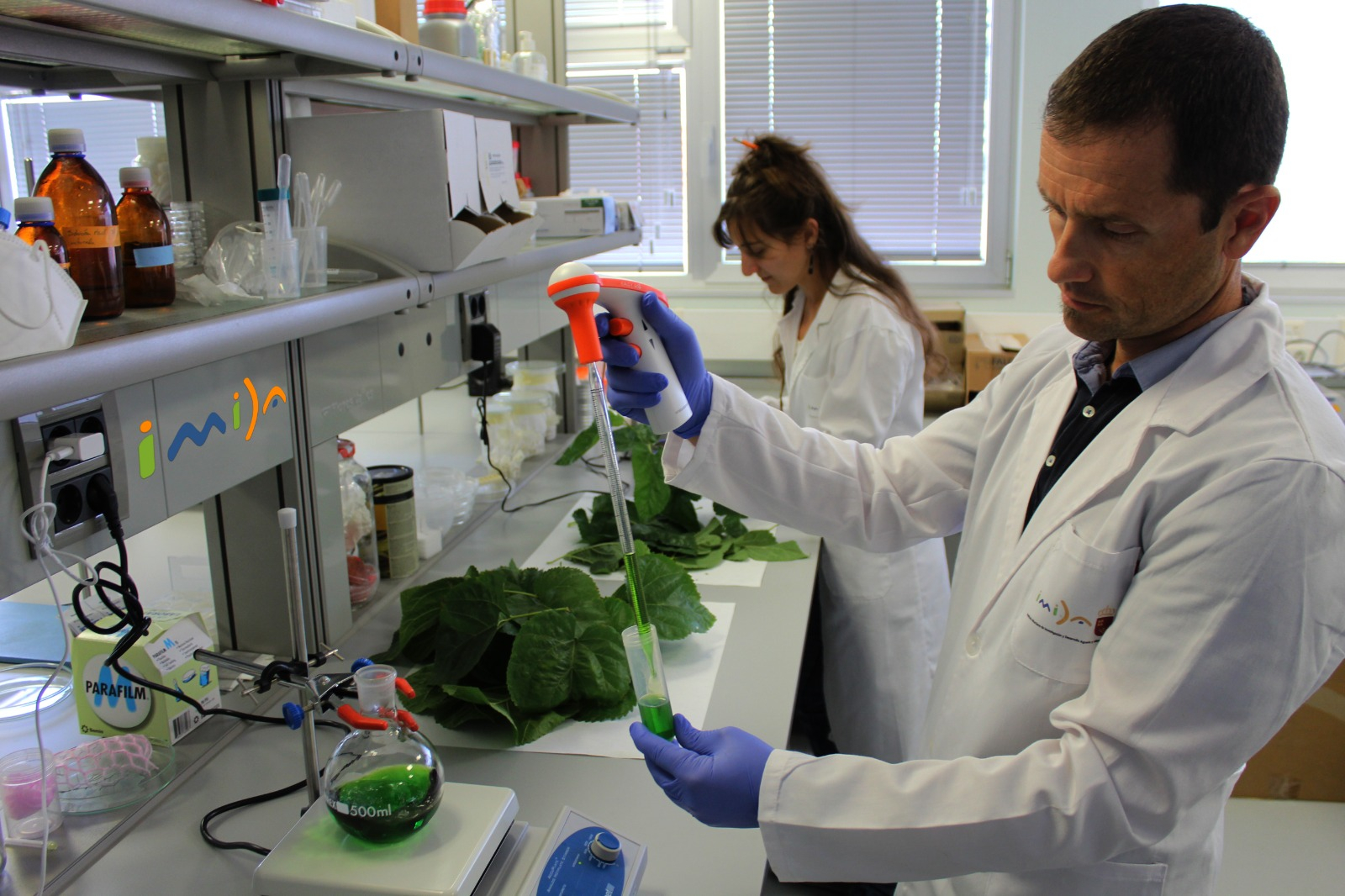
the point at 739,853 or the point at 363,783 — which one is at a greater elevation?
the point at 363,783

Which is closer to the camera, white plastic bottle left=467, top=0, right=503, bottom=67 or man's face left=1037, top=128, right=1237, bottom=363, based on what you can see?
man's face left=1037, top=128, right=1237, bottom=363

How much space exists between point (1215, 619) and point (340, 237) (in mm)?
1260

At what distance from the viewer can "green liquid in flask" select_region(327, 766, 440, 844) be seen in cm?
92

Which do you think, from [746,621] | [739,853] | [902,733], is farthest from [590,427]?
[739,853]

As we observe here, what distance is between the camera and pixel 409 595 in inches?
57.6

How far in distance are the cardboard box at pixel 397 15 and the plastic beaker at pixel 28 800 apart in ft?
3.75

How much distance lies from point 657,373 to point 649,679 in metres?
0.37

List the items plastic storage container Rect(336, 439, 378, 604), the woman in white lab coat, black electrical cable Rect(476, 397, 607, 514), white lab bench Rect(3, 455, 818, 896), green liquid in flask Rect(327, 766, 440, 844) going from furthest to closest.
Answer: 1. black electrical cable Rect(476, 397, 607, 514)
2. the woman in white lab coat
3. plastic storage container Rect(336, 439, 378, 604)
4. white lab bench Rect(3, 455, 818, 896)
5. green liquid in flask Rect(327, 766, 440, 844)

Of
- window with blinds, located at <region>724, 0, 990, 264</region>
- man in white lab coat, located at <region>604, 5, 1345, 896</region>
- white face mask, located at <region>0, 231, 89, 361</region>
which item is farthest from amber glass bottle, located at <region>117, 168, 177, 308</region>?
window with blinds, located at <region>724, 0, 990, 264</region>

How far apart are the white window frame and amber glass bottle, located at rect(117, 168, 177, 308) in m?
3.08

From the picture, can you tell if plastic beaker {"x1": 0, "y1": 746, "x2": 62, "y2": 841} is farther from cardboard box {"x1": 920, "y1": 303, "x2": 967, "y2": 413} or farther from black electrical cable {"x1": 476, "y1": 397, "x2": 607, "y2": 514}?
cardboard box {"x1": 920, "y1": 303, "x2": 967, "y2": 413}

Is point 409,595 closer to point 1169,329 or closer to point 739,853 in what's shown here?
point 739,853

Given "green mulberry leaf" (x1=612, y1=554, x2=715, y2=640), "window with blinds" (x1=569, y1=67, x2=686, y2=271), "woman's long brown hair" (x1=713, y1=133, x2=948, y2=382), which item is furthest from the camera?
"window with blinds" (x1=569, y1=67, x2=686, y2=271)

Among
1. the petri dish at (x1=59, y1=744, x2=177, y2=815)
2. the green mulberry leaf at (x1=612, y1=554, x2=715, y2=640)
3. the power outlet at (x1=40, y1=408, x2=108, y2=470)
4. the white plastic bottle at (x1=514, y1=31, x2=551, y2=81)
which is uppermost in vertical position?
the white plastic bottle at (x1=514, y1=31, x2=551, y2=81)
